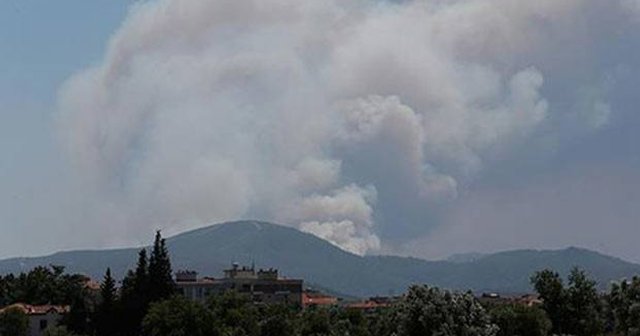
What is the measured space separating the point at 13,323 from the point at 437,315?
2511 inches

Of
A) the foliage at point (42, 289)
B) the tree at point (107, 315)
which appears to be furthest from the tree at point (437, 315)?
the foliage at point (42, 289)

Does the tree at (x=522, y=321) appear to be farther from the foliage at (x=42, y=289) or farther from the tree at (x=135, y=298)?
the foliage at (x=42, y=289)

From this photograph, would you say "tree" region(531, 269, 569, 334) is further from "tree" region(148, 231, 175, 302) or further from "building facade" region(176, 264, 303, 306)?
"building facade" region(176, 264, 303, 306)

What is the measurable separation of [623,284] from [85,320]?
46.0 m

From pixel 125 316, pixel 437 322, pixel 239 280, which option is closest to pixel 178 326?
pixel 125 316

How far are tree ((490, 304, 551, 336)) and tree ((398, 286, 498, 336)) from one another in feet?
85.7

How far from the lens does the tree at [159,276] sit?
303 ft

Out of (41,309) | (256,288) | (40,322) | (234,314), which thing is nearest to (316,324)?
(234,314)

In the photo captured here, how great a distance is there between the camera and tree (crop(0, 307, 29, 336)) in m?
98.8

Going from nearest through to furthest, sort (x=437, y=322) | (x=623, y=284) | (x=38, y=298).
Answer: (x=437, y=322) → (x=623, y=284) → (x=38, y=298)

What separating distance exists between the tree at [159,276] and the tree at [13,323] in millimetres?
14407

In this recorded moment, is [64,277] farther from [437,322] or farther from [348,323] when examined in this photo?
[437,322]

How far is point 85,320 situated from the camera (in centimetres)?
9400

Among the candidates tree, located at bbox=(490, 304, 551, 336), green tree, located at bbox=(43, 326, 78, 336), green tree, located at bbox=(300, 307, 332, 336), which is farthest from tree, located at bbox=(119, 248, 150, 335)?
tree, located at bbox=(490, 304, 551, 336)
